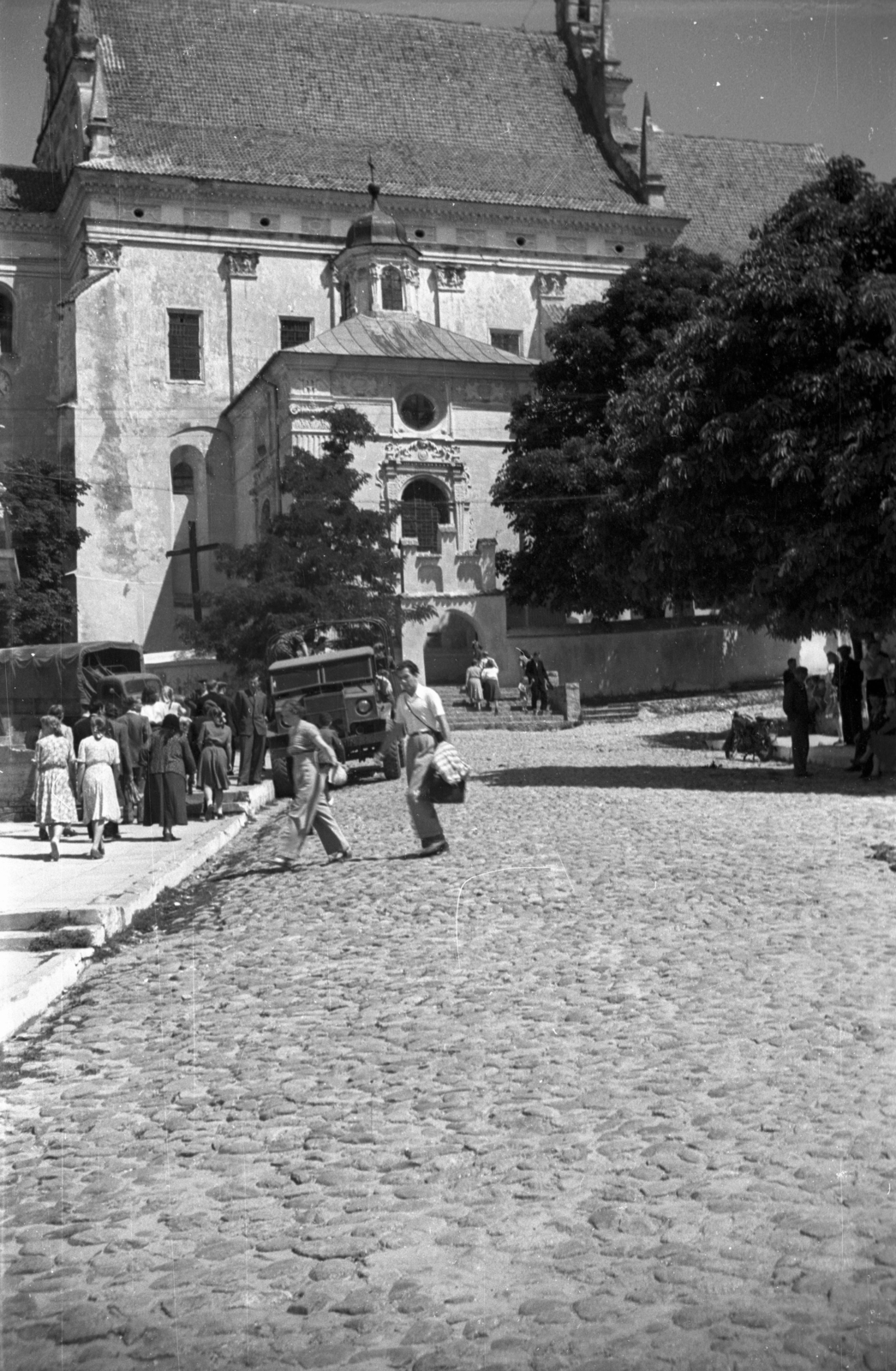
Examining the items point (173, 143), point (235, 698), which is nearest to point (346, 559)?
point (235, 698)

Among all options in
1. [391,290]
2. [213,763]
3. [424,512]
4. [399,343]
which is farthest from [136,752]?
[391,290]

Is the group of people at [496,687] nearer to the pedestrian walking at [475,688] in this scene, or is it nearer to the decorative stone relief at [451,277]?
the pedestrian walking at [475,688]

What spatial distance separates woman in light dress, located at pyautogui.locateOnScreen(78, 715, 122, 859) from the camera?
15.9 metres

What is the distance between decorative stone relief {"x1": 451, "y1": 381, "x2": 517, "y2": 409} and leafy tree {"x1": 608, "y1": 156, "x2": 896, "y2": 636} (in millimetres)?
26144

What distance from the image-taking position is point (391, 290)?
52.2 m

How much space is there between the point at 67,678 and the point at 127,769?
17.4 m

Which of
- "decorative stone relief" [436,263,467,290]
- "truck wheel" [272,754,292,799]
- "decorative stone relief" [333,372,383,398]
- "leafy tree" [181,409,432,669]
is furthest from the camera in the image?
"decorative stone relief" [436,263,467,290]

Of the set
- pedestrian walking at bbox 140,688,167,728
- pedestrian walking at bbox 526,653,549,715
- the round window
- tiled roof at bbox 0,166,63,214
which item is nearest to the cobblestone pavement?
pedestrian walking at bbox 140,688,167,728

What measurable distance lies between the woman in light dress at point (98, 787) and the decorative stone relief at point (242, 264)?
40.4 m

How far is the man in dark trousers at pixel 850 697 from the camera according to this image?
2319cm

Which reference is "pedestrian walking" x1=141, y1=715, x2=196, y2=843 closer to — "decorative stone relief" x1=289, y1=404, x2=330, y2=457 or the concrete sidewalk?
the concrete sidewalk

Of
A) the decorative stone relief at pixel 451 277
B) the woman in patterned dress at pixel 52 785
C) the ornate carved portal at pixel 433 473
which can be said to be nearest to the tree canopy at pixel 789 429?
the woman in patterned dress at pixel 52 785

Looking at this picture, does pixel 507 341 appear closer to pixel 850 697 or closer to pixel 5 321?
pixel 5 321

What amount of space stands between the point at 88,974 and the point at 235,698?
14.3 metres
